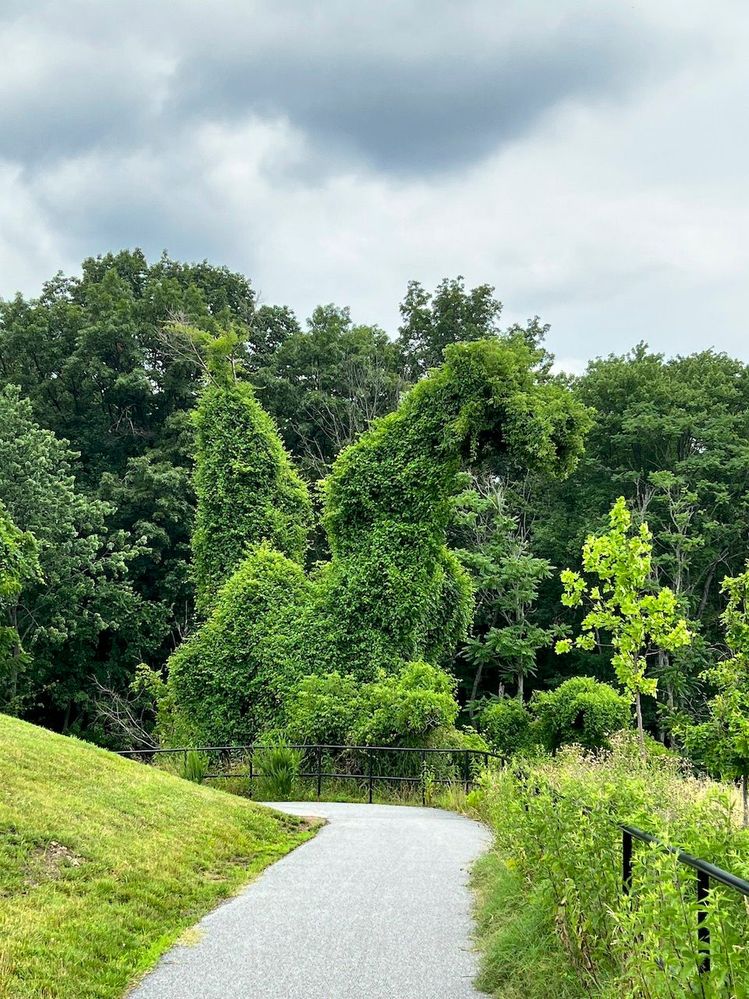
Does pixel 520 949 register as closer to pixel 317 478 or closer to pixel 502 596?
pixel 502 596

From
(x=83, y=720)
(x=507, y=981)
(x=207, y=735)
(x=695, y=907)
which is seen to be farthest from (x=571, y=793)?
(x=83, y=720)

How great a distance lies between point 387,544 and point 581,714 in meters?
8.16

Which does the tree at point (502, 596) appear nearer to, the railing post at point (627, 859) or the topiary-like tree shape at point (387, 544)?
the topiary-like tree shape at point (387, 544)

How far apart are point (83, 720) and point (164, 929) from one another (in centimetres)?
2695

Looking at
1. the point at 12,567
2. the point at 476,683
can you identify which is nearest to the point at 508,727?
the point at 476,683

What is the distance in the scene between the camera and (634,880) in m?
3.87

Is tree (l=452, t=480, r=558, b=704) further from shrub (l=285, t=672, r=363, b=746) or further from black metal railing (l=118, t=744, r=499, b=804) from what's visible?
black metal railing (l=118, t=744, r=499, b=804)

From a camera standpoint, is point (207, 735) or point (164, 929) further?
point (207, 735)

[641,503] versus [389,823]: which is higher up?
[641,503]

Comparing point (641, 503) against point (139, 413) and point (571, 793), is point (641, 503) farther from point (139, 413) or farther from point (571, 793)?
point (571, 793)

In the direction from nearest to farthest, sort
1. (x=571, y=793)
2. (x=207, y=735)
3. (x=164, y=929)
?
1. (x=571, y=793)
2. (x=164, y=929)
3. (x=207, y=735)

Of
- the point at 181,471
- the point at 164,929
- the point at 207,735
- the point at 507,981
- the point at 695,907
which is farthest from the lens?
the point at 181,471

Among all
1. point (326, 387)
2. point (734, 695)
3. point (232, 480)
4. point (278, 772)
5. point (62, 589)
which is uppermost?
point (326, 387)

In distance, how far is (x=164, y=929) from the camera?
6512mm
